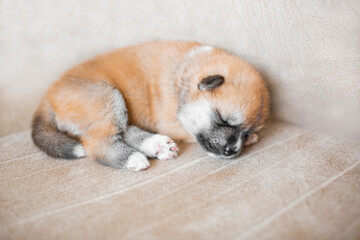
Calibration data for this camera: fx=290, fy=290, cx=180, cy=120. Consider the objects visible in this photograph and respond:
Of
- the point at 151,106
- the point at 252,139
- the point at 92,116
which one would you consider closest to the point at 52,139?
the point at 92,116

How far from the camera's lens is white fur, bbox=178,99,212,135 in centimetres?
157

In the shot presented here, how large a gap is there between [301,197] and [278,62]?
82cm

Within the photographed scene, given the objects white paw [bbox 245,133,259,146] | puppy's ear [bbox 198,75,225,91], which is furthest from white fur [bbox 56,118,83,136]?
white paw [bbox 245,133,259,146]

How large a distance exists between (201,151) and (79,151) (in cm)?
67

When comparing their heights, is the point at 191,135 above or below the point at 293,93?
below

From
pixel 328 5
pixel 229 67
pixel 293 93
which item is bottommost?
pixel 293 93

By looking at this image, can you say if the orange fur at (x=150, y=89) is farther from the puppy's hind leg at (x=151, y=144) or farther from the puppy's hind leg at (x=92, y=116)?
the puppy's hind leg at (x=151, y=144)

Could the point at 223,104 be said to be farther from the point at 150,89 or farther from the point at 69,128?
the point at 69,128

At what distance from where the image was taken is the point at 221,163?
150 centimetres

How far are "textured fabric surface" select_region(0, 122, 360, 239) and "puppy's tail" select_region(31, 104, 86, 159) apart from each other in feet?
0.17

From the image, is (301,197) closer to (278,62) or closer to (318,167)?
(318,167)

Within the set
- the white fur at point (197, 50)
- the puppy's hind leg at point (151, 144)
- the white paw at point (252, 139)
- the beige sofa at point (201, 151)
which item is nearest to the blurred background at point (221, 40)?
the beige sofa at point (201, 151)

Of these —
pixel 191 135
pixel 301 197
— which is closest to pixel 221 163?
pixel 191 135

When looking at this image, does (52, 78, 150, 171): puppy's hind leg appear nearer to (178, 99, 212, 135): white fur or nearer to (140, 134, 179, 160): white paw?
(140, 134, 179, 160): white paw
